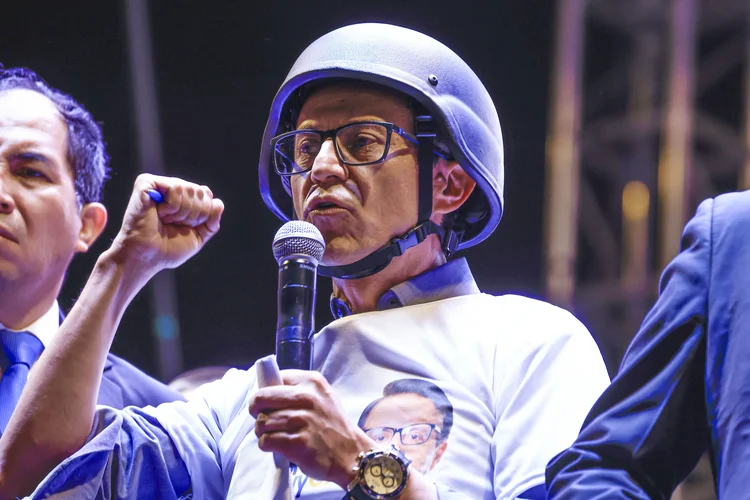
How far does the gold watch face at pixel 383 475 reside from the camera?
2129 millimetres

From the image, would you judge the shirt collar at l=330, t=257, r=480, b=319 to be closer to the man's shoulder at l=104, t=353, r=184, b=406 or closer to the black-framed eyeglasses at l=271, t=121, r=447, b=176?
the black-framed eyeglasses at l=271, t=121, r=447, b=176

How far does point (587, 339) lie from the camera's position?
8.18 feet

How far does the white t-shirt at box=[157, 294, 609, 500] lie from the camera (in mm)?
2305

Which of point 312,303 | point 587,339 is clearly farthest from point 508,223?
point 312,303

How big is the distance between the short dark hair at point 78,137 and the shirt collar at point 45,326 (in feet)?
1.16

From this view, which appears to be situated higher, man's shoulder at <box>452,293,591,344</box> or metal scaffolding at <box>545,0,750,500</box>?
metal scaffolding at <box>545,0,750,500</box>

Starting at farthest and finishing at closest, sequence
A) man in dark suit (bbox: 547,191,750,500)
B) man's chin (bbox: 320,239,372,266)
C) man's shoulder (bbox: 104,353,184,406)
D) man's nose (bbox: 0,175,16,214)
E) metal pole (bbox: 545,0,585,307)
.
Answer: metal pole (bbox: 545,0,585,307), man's shoulder (bbox: 104,353,184,406), man's nose (bbox: 0,175,16,214), man's chin (bbox: 320,239,372,266), man in dark suit (bbox: 547,191,750,500)

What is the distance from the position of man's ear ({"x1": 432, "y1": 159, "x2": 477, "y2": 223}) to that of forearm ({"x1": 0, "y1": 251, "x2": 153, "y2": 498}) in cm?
87

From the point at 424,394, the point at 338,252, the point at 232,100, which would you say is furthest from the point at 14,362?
the point at 232,100

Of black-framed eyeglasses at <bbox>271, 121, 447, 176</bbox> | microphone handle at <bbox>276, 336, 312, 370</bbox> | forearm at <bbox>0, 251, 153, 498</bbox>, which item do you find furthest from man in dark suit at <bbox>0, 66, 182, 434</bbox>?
microphone handle at <bbox>276, 336, 312, 370</bbox>

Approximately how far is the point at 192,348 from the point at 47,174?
1.80 metres

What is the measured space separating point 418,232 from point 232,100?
2.10 m

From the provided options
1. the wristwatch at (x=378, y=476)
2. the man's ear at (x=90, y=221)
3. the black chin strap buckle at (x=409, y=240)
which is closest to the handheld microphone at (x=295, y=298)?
the wristwatch at (x=378, y=476)

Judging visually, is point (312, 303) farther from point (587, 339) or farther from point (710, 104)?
point (710, 104)
